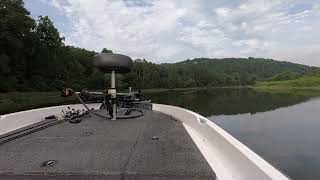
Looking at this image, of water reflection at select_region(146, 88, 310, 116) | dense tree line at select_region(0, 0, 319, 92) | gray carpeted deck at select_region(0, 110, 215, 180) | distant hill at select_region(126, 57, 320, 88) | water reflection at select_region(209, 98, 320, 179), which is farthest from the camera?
distant hill at select_region(126, 57, 320, 88)

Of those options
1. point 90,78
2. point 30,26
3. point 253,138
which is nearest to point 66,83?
point 90,78

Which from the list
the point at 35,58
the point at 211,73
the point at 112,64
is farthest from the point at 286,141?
the point at 211,73

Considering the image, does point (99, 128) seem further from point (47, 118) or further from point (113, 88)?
point (47, 118)

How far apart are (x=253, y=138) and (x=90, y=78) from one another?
186ft

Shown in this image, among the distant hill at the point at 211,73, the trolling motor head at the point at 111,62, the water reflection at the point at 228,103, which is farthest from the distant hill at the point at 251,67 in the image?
the trolling motor head at the point at 111,62

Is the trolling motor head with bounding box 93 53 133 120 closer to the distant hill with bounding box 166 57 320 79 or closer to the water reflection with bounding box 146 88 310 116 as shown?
the water reflection with bounding box 146 88 310 116

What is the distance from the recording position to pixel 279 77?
137625 millimetres

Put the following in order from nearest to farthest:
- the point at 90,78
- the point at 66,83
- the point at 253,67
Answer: the point at 66,83 < the point at 90,78 < the point at 253,67

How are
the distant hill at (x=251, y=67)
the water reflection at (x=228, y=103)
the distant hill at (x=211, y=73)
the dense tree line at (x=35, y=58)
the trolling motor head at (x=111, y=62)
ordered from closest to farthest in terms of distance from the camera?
the trolling motor head at (x=111, y=62) → the water reflection at (x=228, y=103) → the dense tree line at (x=35, y=58) → the distant hill at (x=211, y=73) → the distant hill at (x=251, y=67)

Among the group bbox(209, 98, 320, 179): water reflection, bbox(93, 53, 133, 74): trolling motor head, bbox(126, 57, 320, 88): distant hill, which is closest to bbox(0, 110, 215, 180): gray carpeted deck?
bbox(93, 53, 133, 74): trolling motor head

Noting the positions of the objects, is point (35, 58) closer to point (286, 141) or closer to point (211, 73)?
point (286, 141)

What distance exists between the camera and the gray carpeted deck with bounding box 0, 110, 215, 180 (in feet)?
10.2

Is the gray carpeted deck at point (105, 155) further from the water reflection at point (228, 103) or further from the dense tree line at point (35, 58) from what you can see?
the dense tree line at point (35, 58)

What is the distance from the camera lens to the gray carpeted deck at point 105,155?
3.11 metres
